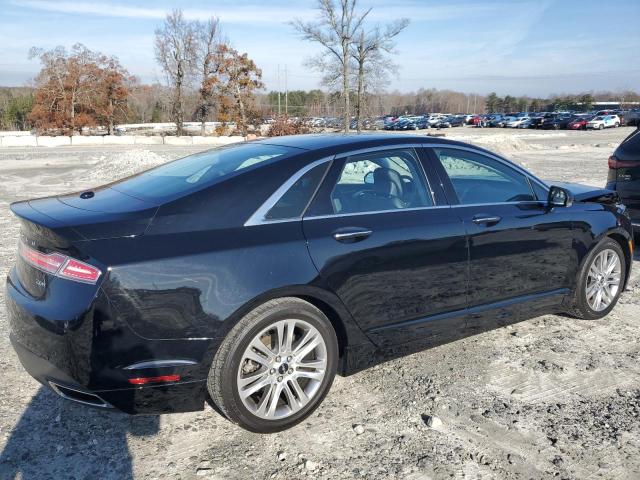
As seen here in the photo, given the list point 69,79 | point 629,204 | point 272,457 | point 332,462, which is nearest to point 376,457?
point 332,462

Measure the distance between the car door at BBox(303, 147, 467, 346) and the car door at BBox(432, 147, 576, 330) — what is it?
18 centimetres

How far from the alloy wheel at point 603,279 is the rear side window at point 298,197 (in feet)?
8.85

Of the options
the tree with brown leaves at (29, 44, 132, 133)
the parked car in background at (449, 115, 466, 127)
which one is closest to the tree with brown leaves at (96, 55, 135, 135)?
the tree with brown leaves at (29, 44, 132, 133)

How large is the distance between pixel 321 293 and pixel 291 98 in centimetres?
10139

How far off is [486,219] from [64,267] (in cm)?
274

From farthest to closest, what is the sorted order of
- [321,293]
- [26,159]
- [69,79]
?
[69,79] → [26,159] → [321,293]

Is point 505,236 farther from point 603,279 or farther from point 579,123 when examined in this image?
point 579,123

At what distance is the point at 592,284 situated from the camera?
4.72 metres

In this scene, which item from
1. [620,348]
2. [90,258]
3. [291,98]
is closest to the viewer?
[90,258]

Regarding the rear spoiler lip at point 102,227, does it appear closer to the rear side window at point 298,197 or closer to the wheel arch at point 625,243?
the rear side window at point 298,197

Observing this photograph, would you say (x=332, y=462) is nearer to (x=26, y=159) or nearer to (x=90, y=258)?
(x=90, y=258)

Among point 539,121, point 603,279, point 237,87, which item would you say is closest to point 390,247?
point 603,279

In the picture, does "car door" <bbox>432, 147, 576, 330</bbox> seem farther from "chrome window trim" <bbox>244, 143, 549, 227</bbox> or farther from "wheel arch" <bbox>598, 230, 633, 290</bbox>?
"wheel arch" <bbox>598, 230, 633, 290</bbox>

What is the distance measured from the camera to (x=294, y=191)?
3254 mm
